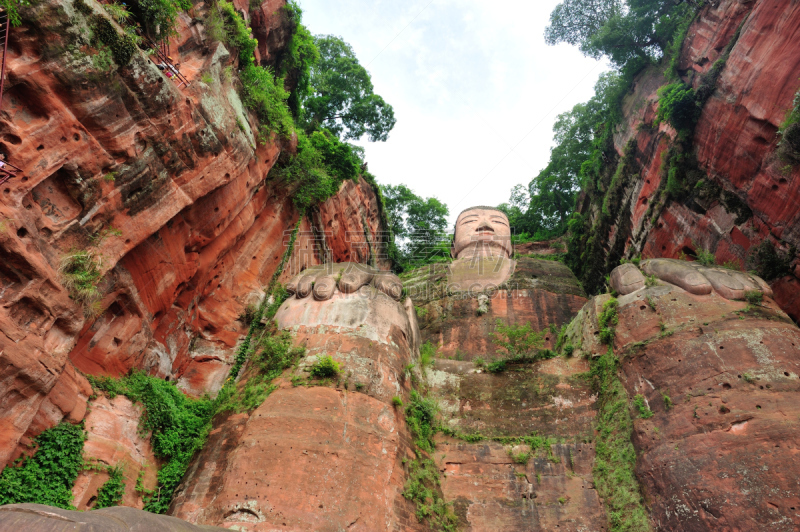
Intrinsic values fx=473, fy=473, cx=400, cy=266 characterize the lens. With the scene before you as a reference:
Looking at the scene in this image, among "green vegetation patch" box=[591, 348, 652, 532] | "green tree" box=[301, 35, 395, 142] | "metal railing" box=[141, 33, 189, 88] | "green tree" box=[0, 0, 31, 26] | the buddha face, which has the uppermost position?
"green tree" box=[301, 35, 395, 142]

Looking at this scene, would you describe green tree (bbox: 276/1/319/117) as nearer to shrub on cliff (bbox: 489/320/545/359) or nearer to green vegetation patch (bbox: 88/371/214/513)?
green vegetation patch (bbox: 88/371/214/513)

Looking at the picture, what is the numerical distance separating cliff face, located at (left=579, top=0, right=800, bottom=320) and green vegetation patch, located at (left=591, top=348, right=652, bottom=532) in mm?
5081

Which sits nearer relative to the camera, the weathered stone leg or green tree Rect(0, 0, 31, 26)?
green tree Rect(0, 0, 31, 26)

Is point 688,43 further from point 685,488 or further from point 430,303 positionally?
point 685,488

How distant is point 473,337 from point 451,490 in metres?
7.76

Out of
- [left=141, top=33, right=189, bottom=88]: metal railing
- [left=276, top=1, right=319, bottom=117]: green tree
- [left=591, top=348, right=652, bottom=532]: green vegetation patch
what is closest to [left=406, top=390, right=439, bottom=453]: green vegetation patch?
[left=591, top=348, right=652, bottom=532]: green vegetation patch

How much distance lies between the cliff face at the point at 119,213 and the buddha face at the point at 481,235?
12983mm

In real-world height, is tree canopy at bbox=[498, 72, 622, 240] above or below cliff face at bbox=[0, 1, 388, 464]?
above

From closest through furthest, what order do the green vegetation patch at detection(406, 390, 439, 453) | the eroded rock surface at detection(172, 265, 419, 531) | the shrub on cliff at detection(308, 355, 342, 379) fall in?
the eroded rock surface at detection(172, 265, 419, 531) → the shrub on cliff at detection(308, 355, 342, 379) → the green vegetation patch at detection(406, 390, 439, 453)

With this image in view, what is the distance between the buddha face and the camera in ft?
82.5

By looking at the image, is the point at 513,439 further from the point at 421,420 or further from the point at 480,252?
the point at 480,252

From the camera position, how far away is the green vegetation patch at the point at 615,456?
932 cm

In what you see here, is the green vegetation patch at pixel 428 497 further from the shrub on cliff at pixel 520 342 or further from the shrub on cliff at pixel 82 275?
the shrub on cliff at pixel 82 275

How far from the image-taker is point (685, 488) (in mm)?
8719
